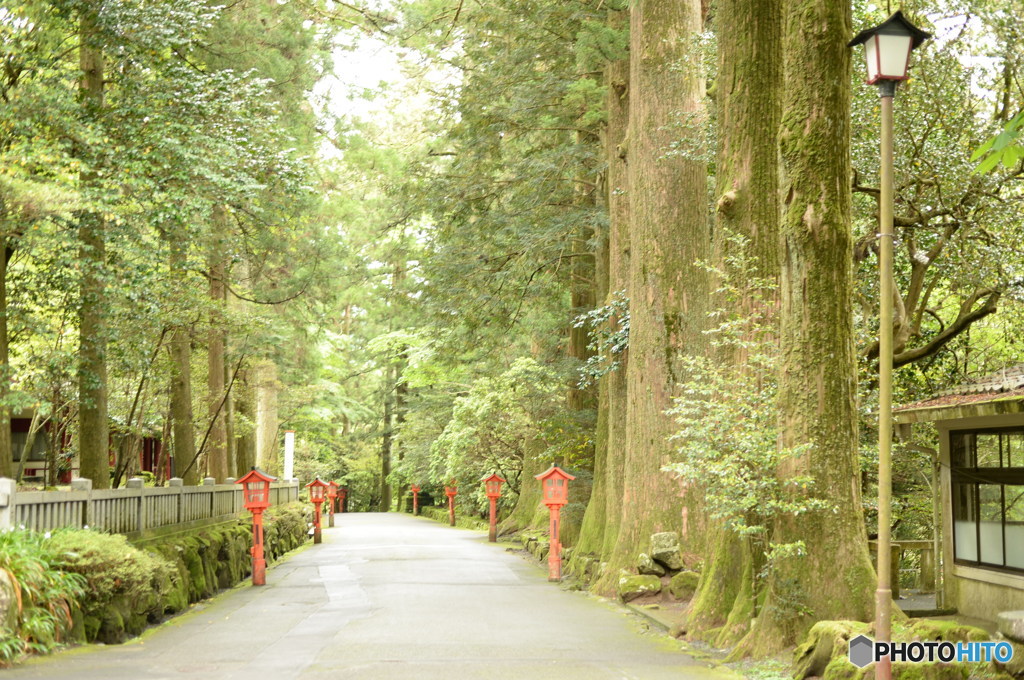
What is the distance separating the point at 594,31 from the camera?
18203 mm

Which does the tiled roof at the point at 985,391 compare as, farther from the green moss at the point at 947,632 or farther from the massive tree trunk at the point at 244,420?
the massive tree trunk at the point at 244,420

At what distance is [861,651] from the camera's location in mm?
8320

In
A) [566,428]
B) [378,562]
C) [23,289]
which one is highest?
[23,289]

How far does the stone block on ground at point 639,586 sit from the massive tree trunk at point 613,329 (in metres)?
2.85

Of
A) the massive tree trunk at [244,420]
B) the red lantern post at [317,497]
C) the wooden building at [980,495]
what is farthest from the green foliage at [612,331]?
the red lantern post at [317,497]

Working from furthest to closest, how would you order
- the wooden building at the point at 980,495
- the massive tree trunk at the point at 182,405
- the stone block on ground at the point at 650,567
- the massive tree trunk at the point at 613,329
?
the massive tree trunk at the point at 182,405
the massive tree trunk at the point at 613,329
the stone block on ground at the point at 650,567
the wooden building at the point at 980,495

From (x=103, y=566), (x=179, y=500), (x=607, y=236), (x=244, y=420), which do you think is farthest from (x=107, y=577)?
(x=244, y=420)

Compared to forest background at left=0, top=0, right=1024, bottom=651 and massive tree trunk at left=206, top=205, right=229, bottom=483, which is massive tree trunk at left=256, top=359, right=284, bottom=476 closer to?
forest background at left=0, top=0, right=1024, bottom=651

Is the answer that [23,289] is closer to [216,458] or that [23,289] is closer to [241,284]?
[216,458]

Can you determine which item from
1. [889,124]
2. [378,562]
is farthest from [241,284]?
[889,124]

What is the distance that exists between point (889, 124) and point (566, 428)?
647 inches

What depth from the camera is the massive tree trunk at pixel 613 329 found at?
19.0 m

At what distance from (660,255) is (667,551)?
A: 4495 mm

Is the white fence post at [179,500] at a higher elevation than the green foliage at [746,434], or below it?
below
